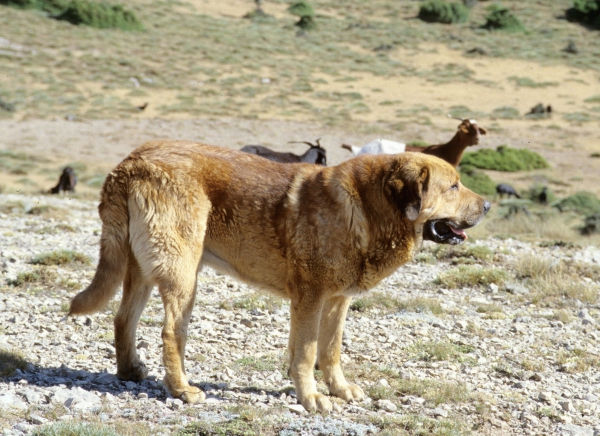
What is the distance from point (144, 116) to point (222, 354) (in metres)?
22.6

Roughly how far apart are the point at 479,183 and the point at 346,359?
14.5 metres

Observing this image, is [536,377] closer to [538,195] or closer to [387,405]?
[387,405]

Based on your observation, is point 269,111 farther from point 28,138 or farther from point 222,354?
point 222,354

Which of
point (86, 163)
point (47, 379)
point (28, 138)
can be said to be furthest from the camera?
point (28, 138)

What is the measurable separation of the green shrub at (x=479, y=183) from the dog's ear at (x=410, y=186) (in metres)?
14.6

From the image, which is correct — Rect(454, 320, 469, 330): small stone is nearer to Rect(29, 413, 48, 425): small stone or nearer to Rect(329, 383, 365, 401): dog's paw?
Rect(329, 383, 365, 401): dog's paw

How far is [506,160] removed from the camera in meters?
23.5

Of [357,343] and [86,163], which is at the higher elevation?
[357,343]

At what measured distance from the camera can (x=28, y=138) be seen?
24062 mm

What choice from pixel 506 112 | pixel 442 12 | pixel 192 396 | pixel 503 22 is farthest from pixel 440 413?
pixel 442 12

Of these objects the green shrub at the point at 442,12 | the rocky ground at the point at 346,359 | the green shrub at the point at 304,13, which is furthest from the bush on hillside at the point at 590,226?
the green shrub at the point at 442,12

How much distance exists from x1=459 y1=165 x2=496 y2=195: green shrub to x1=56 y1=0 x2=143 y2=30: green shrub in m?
26.7

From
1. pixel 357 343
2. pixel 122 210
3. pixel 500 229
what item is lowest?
pixel 500 229

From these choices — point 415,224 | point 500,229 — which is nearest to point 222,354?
point 415,224
